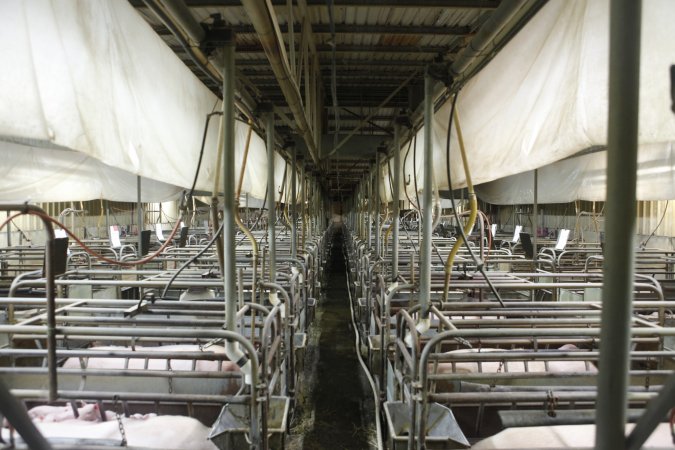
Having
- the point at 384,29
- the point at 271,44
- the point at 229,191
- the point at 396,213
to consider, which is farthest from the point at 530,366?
the point at 384,29

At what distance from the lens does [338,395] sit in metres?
4.07

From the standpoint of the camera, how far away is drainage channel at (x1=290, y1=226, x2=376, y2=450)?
131 inches

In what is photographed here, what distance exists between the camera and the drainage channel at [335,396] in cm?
332

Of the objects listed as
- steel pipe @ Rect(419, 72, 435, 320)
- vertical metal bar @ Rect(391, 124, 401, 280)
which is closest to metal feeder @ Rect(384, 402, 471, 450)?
steel pipe @ Rect(419, 72, 435, 320)

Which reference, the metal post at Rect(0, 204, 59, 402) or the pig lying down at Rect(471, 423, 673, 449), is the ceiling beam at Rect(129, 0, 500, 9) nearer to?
the metal post at Rect(0, 204, 59, 402)

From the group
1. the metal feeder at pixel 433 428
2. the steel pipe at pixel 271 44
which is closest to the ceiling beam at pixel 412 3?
the steel pipe at pixel 271 44

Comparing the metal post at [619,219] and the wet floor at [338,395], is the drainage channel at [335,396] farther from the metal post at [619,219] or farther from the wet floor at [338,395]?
the metal post at [619,219]

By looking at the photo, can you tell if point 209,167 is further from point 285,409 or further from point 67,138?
point 285,409

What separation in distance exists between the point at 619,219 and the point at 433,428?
4.99 feet

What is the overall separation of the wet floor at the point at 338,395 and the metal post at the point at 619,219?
2824mm

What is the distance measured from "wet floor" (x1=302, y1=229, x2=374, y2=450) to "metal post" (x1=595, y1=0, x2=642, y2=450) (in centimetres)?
282

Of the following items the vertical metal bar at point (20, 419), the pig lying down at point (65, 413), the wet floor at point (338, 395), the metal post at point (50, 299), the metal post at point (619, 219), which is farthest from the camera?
the wet floor at point (338, 395)

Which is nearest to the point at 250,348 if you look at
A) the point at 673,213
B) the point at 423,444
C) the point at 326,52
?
the point at 423,444

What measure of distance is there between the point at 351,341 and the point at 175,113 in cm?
422
